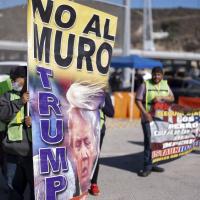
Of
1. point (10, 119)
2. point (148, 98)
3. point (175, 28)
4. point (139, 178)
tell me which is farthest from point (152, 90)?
point (175, 28)

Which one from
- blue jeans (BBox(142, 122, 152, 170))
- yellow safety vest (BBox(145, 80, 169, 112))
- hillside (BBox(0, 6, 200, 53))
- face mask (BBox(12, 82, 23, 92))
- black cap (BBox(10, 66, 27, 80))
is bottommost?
blue jeans (BBox(142, 122, 152, 170))

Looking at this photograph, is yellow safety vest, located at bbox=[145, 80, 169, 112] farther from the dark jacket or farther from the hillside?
the hillside

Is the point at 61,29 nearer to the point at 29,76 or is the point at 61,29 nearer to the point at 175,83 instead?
the point at 29,76

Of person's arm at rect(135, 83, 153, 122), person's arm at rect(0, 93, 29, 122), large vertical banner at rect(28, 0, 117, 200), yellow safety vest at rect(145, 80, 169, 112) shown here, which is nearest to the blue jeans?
person's arm at rect(135, 83, 153, 122)

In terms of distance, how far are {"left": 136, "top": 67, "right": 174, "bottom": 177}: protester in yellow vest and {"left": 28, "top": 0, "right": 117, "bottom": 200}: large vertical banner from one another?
258 cm

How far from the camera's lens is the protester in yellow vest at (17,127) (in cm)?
479

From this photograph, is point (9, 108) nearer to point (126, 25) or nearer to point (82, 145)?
point (82, 145)

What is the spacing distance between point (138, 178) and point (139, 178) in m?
0.02

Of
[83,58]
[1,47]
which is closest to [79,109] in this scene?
[83,58]

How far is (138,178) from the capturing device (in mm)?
7898

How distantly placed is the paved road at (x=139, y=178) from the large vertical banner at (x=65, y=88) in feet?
5.82

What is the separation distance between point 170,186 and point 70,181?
9.32 feet

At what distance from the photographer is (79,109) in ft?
16.5

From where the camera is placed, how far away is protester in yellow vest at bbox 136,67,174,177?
7840 mm
